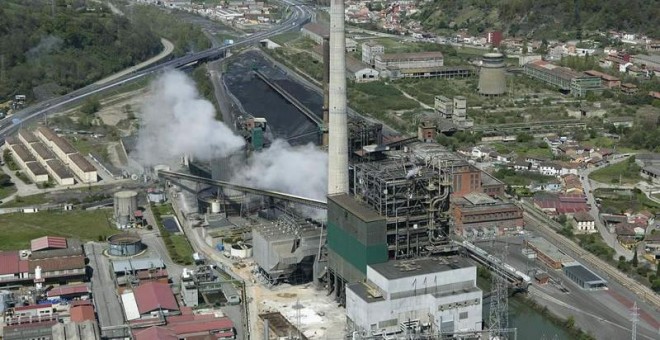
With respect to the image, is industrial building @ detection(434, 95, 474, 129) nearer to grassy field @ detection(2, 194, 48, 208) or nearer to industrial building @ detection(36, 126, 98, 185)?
industrial building @ detection(36, 126, 98, 185)

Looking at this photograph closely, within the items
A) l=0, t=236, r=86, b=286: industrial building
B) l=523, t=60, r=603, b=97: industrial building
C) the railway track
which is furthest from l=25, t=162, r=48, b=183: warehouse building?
l=523, t=60, r=603, b=97: industrial building

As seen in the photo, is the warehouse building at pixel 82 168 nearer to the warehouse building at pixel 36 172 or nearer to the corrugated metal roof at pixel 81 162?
the corrugated metal roof at pixel 81 162

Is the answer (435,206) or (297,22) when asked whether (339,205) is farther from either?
(297,22)

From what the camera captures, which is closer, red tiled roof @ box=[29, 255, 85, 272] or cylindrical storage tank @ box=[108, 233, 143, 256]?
red tiled roof @ box=[29, 255, 85, 272]

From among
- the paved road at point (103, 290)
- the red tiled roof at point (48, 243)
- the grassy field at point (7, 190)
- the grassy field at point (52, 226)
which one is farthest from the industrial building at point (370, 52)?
the red tiled roof at point (48, 243)

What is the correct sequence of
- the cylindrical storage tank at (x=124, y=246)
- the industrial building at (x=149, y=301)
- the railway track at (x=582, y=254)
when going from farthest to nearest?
1. the cylindrical storage tank at (x=124, y=246)
2. the railway track at (x=582, y=254)
3. the industrial building at (x=149, y=301)

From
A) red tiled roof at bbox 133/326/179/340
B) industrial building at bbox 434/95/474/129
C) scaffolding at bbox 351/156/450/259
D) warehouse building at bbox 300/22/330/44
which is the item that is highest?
scaffolding at bbox 351/156/450/259
